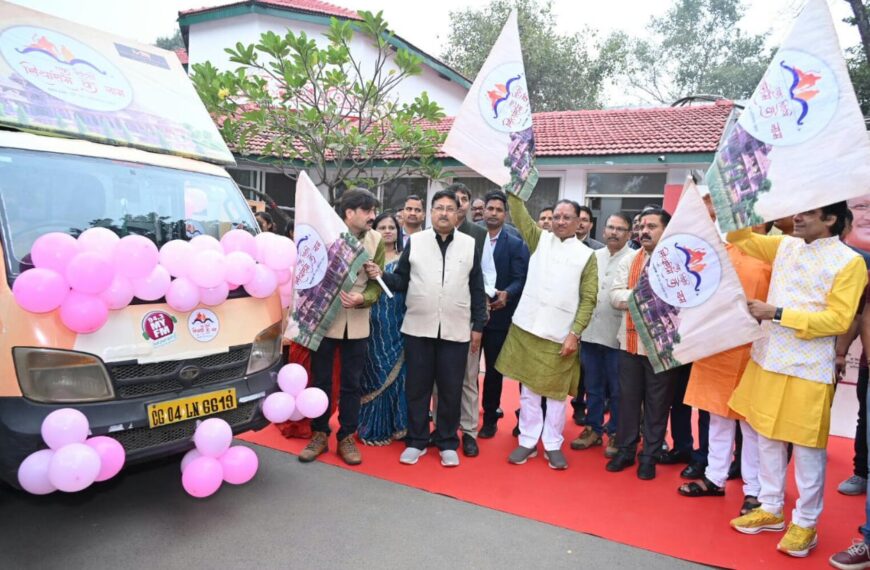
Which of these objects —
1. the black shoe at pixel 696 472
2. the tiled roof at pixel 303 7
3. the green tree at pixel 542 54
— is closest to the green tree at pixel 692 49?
the green tree at pixel 542 54

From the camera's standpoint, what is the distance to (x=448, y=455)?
4.01 meters

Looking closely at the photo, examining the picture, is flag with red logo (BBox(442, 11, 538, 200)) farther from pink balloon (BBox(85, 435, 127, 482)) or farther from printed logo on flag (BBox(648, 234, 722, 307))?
pink balloon (BBox(85, 435, 127, 482))

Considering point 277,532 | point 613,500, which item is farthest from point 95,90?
point 613,500

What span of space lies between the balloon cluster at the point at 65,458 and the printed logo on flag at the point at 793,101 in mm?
3497

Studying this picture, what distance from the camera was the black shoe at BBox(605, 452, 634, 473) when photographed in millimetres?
4023

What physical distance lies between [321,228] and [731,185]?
7.79ft

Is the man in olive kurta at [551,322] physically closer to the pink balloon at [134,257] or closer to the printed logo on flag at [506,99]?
the printed logo on flag at [506,99]

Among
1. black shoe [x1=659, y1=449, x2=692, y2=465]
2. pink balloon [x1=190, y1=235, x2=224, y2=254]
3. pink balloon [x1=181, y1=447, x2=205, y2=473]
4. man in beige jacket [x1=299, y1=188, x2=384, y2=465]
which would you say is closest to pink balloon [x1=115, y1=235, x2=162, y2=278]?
pink balloon [x1=190, y1=235, x2=224, y2=254]

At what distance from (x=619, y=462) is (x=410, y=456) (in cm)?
149

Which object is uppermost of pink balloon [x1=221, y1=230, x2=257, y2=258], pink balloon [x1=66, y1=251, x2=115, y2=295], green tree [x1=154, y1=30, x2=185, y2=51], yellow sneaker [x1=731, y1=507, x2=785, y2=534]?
green tree [x1=154, y1=30, x2=185, y2=51]

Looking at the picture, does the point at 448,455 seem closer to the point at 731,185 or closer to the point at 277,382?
the point at 277,382

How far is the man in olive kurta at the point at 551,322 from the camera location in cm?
393

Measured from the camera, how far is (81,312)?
2494 millimetres

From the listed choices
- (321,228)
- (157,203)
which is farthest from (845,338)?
(157,203)
